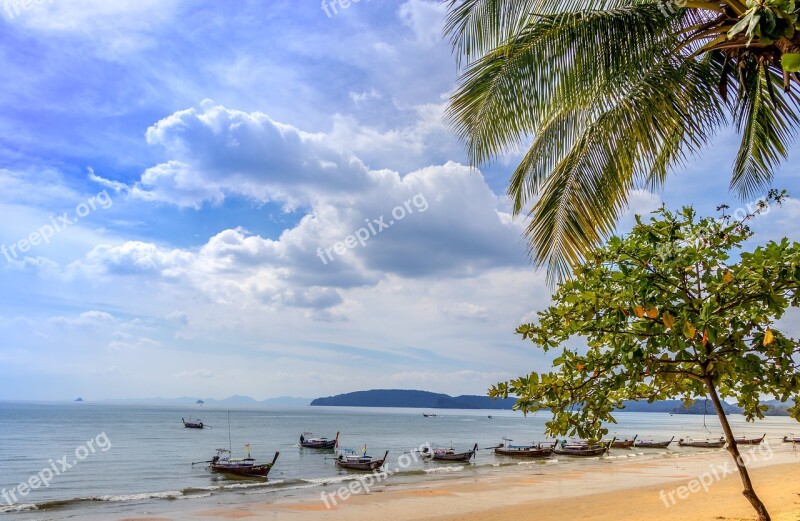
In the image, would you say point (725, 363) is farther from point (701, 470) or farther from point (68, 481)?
point (68, 481)

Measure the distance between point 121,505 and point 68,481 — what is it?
1183 centimetres

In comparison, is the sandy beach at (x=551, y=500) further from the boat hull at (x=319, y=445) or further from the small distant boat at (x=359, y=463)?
the boat hull at (x=319, y=445)

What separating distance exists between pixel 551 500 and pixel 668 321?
20.9 m

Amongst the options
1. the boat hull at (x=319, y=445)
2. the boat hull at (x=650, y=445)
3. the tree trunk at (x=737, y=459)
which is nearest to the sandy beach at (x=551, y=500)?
the tree trunk at (x=737, y=459)

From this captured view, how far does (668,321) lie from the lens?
358cm

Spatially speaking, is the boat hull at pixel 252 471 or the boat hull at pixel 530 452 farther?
the boat hull at pixel 530 452

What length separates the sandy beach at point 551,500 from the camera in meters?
18.0

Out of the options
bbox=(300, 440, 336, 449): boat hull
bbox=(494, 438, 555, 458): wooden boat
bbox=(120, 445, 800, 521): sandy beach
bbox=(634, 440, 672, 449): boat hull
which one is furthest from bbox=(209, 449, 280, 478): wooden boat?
bbox=(634, 440, 672, 449): boat hull

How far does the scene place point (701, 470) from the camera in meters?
33.8

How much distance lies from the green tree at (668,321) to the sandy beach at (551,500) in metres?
9.93

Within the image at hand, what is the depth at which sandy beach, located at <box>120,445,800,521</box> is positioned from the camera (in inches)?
709

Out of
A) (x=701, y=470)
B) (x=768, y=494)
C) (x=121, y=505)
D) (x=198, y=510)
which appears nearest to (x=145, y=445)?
(x=121, y=505)

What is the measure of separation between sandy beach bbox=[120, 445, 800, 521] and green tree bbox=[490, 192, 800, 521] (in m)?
9.93

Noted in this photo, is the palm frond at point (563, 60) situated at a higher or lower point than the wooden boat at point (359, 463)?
higher
